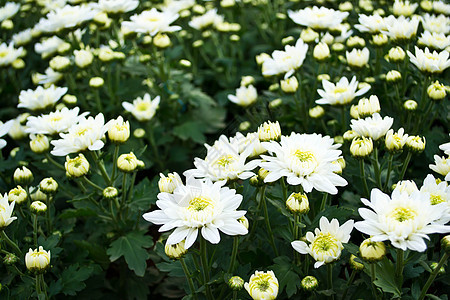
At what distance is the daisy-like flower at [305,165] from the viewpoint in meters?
1.64

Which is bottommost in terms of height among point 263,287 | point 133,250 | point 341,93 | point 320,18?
point 133,250

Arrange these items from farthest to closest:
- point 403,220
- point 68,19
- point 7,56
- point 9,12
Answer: point 9,12 < point 7,56 < point 68,19 < point 403,220

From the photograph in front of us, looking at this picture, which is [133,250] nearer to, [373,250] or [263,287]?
[263,287]

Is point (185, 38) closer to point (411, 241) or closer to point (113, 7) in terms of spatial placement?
point (113, 7)

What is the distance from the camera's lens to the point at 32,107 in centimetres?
256

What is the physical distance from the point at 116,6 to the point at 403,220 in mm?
2256

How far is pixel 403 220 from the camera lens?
144 centimetres

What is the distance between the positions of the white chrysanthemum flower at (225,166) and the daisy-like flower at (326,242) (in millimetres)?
310

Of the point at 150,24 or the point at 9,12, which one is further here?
the point at 9,12

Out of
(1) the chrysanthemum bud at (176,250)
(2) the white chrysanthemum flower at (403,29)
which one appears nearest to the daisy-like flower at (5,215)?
(1) the chrysanthemum bud at (176,250)

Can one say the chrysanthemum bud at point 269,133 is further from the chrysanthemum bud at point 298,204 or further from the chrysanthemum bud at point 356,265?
the chrysanthemum bud at point 356,265

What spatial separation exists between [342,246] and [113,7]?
83.4 inches

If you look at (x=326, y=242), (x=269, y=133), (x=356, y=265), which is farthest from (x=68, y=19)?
(x=356, y=265)

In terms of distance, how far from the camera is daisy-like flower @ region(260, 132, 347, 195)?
5.40ft
